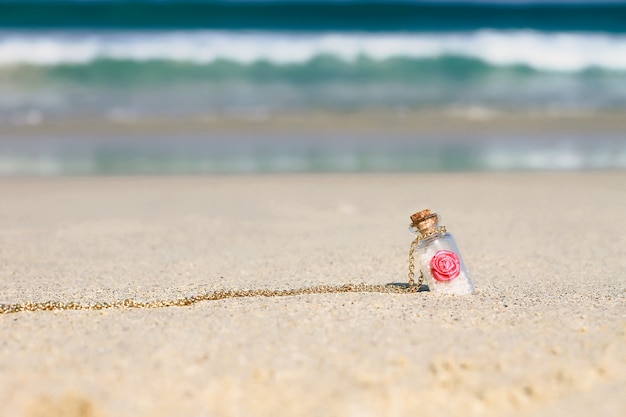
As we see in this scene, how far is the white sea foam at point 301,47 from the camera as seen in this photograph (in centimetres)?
1230

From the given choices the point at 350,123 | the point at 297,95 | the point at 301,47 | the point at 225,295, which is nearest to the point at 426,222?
the point at 225,295

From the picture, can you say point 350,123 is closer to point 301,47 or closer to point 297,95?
point 297,95

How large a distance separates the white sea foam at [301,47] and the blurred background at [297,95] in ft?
0.14

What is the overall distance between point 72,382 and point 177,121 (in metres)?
7.02

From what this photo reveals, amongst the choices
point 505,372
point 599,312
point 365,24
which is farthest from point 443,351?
point 365,24

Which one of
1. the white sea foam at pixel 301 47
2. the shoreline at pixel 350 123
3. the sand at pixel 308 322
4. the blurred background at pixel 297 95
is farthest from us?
the white sea foam at pixel 301 47

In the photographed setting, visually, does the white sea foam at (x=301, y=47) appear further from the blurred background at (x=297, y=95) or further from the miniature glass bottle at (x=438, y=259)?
the miniature glass bottle at (x=438, y=259)

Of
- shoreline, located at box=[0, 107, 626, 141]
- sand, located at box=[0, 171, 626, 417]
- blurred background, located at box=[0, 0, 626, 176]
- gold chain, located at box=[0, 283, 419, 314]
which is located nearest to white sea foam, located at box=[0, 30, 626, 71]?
blurred background, located at box=[0, 0, 626, 176]

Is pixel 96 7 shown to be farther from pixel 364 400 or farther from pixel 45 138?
pixel 364 400

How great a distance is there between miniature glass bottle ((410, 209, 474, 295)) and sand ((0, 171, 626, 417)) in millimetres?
60

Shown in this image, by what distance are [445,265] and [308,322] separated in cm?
52

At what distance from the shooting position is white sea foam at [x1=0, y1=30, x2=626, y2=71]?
40.4 feet

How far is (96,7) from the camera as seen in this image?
60.8 feet

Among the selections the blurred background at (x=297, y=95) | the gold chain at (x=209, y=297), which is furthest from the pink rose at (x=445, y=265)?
the blurred background at (x=297, y=95)
